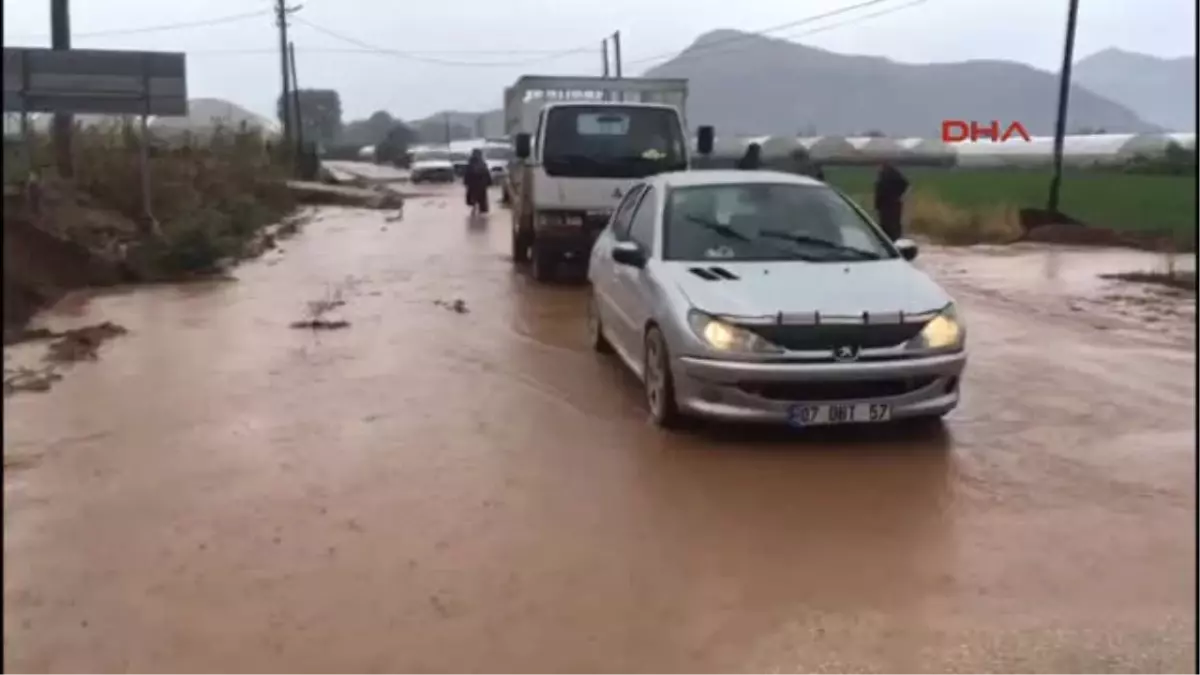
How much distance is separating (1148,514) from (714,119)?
102280mm

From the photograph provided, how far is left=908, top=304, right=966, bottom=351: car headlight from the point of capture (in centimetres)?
675

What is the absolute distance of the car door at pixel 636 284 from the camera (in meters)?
7.84

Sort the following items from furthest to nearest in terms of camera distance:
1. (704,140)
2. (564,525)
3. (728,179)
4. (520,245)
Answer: (520,245) < (704,140) < (728,179) < (564,525)

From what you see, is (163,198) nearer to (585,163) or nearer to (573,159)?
(573,159)

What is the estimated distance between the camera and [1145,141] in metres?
49.9

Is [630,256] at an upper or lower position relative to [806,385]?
upper

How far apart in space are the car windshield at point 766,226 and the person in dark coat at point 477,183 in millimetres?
20888

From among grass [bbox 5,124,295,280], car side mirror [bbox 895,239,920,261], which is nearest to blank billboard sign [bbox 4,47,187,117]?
grass [bbox 5,124,295,280]

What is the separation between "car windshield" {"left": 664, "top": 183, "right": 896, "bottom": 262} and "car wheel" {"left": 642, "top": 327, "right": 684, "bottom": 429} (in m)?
0.66

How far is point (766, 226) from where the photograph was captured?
800 centimetres

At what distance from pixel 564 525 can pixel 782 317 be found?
5.65 ft

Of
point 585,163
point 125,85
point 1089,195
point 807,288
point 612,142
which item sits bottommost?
point 1089,195

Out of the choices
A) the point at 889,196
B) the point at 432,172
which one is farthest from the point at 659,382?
the point at 432,172

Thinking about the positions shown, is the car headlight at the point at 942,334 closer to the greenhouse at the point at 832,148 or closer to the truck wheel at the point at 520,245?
the truck wheel at the point at 520,245
